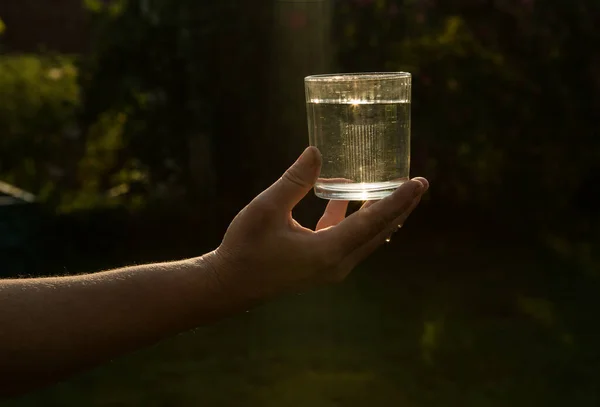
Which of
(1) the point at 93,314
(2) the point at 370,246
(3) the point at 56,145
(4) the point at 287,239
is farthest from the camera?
(3) the point at 56,145

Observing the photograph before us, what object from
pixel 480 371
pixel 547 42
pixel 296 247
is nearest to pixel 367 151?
pixel 296 247

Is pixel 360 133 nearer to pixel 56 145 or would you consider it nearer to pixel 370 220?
pixel 370 220

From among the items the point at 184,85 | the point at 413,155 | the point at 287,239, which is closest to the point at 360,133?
the point at 287,239

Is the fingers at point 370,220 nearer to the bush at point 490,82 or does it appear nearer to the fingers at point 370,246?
the fingers at point 370,246

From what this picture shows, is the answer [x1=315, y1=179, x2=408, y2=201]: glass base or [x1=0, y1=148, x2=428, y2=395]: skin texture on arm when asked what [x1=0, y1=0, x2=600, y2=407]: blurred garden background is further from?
[x1=0, y1=148, x2=428, y2=395]: skin texture on arm

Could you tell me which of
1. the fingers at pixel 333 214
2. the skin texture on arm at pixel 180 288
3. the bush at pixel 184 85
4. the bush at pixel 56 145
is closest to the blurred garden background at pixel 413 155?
the bush at pixel 184 85

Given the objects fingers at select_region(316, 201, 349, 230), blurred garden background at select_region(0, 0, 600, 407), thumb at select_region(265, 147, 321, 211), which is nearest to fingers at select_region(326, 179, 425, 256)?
thumb at select_region(265, 147, 321, 211)
